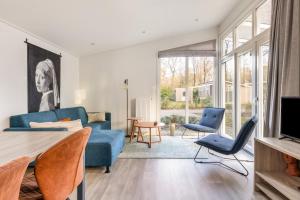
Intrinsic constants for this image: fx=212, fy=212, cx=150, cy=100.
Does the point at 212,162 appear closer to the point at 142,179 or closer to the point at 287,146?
the point at 142,179

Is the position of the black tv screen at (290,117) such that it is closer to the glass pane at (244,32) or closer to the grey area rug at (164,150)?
the grey area rug at (164,150)

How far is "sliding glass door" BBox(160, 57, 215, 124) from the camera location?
5.74 m

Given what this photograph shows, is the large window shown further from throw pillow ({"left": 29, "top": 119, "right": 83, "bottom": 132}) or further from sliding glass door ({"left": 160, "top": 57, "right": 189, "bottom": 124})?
throw pillow ({"left": 29, "top": 119, "right": 83, "bottom": 132})

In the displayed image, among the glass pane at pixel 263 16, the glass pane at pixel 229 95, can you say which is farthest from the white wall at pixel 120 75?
the glass pane at pixel 263 16

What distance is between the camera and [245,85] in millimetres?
4090

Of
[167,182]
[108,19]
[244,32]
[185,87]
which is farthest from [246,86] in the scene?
[108,19]

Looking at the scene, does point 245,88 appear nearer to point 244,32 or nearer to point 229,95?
point 229,95

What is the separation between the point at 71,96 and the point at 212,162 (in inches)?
A: 148

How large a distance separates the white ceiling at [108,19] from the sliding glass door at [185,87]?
0.83 meters

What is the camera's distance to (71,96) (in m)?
5.38

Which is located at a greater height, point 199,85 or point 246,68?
point 246,68

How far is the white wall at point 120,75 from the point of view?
5.74 m

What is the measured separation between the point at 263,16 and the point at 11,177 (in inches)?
154

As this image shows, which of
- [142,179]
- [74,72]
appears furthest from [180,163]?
[74,72]
